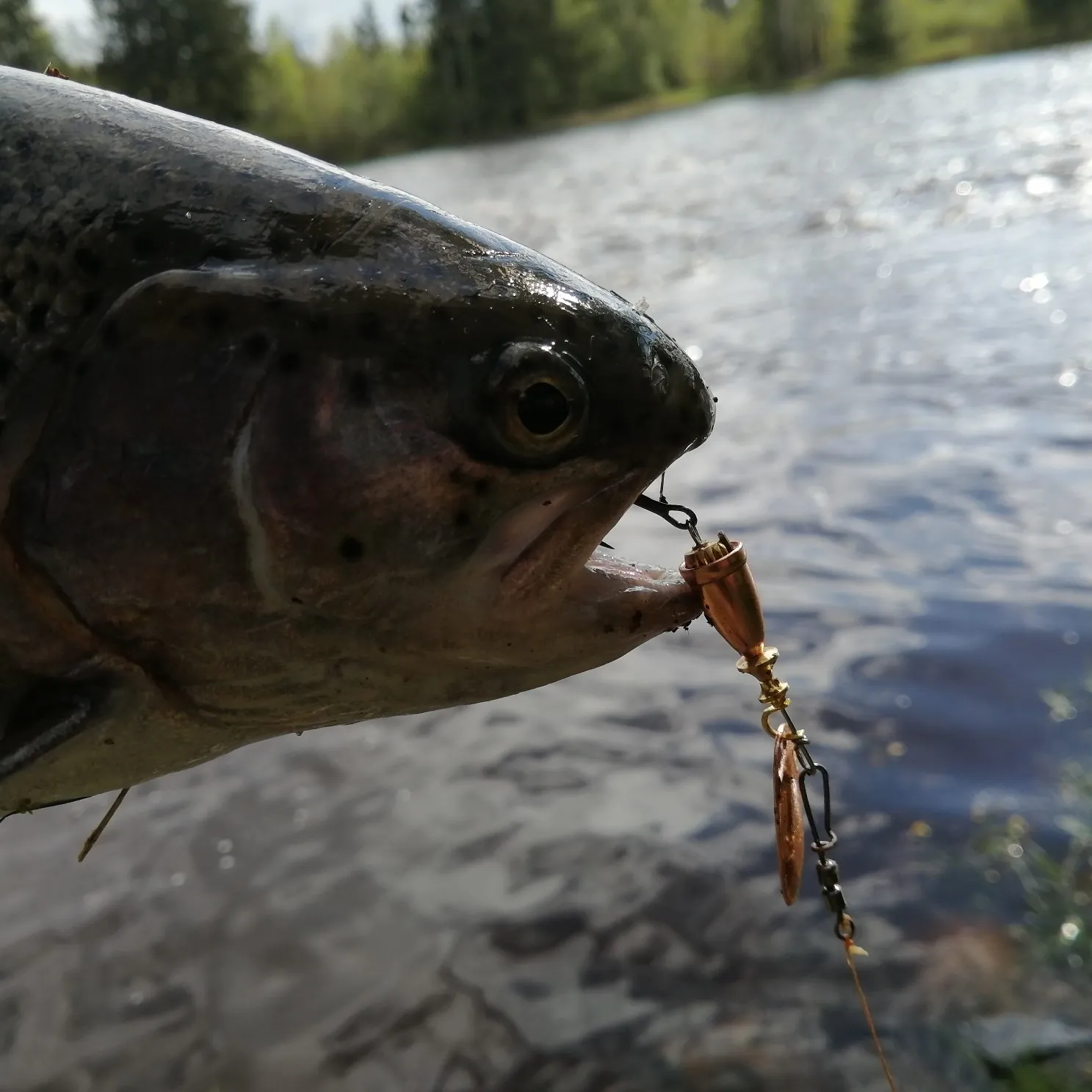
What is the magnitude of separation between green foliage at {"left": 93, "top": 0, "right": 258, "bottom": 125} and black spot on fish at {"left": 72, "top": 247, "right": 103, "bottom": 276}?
54674mm

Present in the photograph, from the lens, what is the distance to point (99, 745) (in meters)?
1.81

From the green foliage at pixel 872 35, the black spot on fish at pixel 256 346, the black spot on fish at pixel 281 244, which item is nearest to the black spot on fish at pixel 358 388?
the black spot on fish at pixel 256 346

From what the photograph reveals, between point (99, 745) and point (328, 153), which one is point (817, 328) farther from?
point (328, 153)

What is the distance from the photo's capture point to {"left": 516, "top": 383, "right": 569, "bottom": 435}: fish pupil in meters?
1.71

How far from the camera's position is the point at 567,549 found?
1.75m

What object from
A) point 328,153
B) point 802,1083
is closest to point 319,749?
point 802,1083

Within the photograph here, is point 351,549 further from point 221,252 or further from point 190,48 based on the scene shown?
point 190,48

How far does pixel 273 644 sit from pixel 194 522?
25cm

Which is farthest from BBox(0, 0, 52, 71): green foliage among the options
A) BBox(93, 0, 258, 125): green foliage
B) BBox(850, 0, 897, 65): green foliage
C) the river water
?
BBox(850, 0, 897, 65): green foliage

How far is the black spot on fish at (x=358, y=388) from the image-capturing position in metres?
1.73

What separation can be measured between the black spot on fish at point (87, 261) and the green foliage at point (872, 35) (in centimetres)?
7714

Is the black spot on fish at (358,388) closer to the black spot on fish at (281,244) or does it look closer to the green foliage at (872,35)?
the black spot on fish at (281,244)

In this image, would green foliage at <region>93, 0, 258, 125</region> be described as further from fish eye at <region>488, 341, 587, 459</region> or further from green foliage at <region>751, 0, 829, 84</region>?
fish eye at <region>488, 341, 587, 459</region>

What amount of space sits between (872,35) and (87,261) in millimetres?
78260
